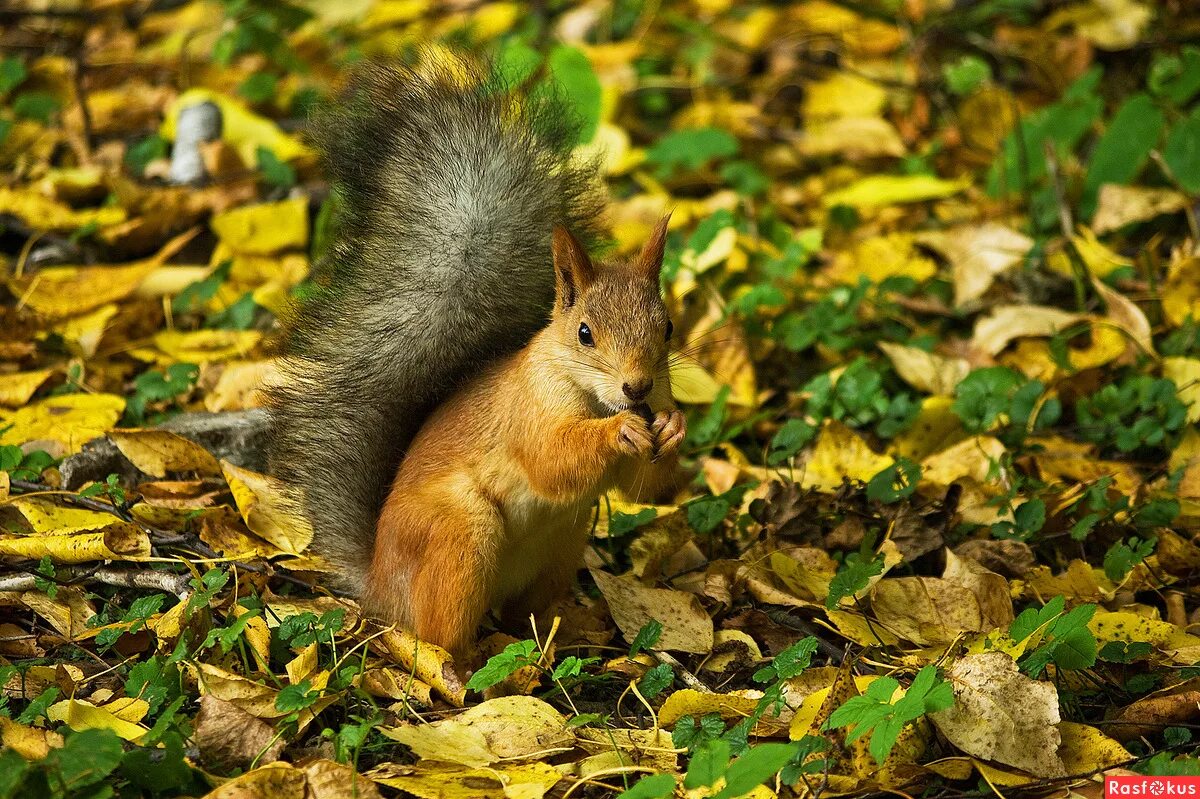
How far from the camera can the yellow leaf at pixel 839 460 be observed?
2.42 m

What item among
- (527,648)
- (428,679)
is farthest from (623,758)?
(428,679)

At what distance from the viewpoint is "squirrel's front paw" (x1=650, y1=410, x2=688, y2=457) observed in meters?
1.79

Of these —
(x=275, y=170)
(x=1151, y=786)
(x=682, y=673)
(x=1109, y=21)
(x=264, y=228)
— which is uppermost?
(x=1109, y=21)

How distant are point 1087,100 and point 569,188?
1.85 m

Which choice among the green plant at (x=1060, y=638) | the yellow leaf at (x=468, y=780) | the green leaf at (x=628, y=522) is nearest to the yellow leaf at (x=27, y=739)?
the yellow leaf at (x=468, y=780)

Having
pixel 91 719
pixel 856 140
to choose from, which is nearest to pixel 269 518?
pixel 91 719

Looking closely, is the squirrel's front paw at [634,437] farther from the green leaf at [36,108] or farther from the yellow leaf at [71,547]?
the green leaf at [36,108]

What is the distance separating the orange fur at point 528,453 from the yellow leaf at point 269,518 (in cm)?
27

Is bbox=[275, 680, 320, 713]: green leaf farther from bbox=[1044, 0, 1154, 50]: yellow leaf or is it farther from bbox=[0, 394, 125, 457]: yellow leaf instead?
bbox=[1044, 0, 1154, 50]: yellow leaf

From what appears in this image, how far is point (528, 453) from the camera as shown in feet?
6.05

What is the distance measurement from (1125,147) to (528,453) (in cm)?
205

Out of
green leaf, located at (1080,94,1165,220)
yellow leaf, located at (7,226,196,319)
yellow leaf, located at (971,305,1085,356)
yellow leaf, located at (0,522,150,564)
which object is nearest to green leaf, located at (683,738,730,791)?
yellow leaf, located at (0,522,150,564)

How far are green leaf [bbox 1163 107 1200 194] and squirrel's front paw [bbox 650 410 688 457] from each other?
1776 mm

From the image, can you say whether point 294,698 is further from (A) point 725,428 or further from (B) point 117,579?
(A) point 725,428
